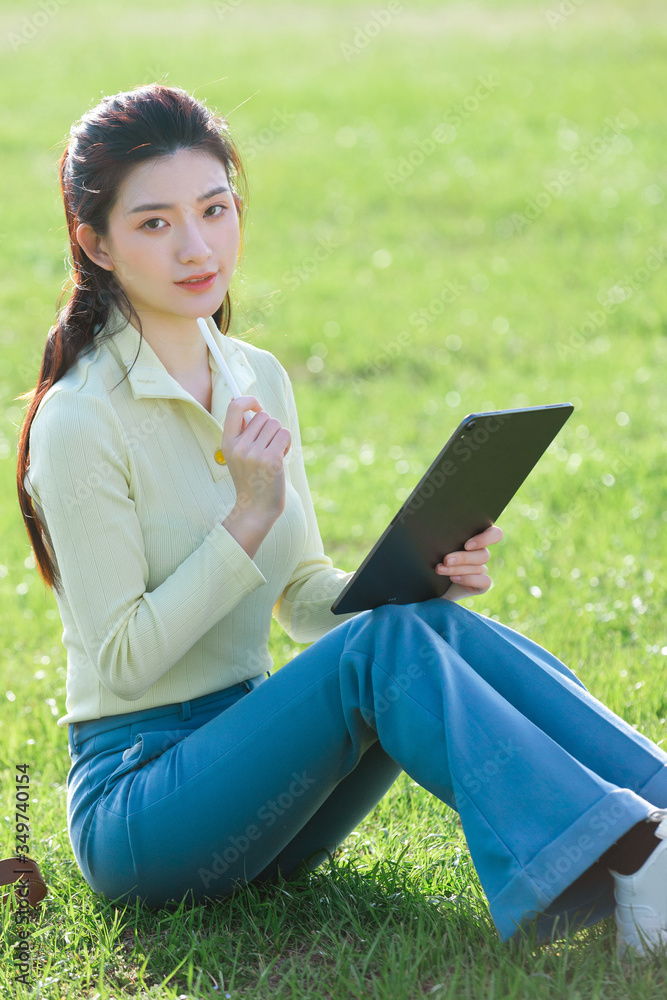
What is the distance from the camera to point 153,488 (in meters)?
2.24

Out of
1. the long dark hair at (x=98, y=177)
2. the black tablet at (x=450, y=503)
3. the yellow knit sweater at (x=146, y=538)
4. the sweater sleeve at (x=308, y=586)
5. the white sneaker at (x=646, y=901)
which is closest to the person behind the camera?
the white sneaker at (x=646, y=901)

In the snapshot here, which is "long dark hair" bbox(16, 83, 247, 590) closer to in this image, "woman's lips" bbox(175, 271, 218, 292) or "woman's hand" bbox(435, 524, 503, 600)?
"woman's lips" bbox(175, 271, 218, 292)

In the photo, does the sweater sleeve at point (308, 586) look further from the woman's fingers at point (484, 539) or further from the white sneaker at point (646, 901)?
the white sneaker at point (646, 901)

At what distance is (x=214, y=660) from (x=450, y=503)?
0.62 m

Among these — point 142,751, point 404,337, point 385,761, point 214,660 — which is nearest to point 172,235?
point 214,660

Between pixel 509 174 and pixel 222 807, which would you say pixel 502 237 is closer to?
pixel 509 174

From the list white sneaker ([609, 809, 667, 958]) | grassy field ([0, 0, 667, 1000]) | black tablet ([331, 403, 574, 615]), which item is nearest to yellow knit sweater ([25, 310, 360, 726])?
black tablet ([331, 403, 574, 615])

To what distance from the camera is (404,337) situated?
7.78m

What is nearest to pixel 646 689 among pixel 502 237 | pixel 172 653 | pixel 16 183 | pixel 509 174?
pixel 172 653

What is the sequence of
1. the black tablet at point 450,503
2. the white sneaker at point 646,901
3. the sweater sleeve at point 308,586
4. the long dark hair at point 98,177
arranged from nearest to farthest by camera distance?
the white sneaker at point 646,901 → the black tablet at point 450,503 → the long dark hair at point 98,177 → the sweater sleeve at point 308,586

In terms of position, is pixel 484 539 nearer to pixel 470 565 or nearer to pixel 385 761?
pixel 470 565

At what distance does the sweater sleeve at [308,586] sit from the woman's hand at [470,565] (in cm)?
32

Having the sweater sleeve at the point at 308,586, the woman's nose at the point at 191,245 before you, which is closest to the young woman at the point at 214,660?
the woman's nose at the point at 191,245

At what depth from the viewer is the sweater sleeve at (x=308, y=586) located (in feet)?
8.48
